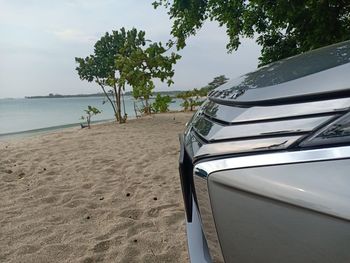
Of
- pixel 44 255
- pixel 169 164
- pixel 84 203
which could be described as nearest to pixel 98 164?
pixel 169 164

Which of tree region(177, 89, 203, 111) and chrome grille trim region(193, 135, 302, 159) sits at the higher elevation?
chrome grille trim region(193, 135, 302, 159)

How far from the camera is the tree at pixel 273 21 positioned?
18.6 ft

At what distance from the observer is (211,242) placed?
42.0 inches

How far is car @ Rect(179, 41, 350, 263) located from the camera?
774mm

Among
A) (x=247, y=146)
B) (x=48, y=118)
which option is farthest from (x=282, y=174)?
(x=48, y=118)

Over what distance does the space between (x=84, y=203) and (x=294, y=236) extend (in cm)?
256

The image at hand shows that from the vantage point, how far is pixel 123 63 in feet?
28.9

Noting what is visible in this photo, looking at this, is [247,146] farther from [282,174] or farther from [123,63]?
[123,63]

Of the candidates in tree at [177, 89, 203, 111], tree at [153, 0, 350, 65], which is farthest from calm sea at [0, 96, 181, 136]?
tree at [153, 0, 350, 65]

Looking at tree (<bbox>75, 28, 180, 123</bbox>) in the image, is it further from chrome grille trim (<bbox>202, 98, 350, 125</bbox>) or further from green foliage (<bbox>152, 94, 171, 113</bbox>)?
chrome grille trim (<bbox>202, 98, 350, 125</bbox>)

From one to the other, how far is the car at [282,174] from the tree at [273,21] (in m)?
4.95

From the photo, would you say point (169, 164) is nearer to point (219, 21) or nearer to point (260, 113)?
point (260, 113)

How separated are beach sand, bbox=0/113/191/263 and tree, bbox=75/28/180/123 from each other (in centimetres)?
402

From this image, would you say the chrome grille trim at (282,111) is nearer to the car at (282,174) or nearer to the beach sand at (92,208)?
the car at (282,174)
